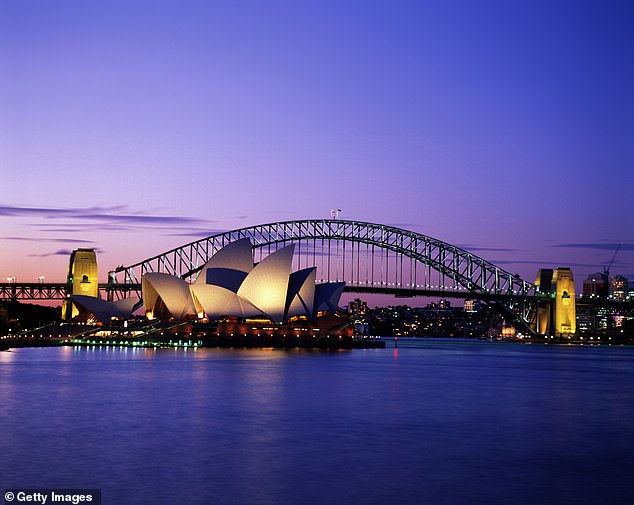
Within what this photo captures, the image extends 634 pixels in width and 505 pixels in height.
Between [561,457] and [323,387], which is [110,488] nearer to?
[561,457]

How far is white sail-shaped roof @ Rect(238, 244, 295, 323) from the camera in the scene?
90938 mm

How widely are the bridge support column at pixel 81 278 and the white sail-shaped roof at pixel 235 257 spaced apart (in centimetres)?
2402

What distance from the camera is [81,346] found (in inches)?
3671

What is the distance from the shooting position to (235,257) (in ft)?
307

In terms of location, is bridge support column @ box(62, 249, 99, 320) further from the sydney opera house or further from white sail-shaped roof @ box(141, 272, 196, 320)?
white sail-shaped roof @ box(141, 272, 196, 320)

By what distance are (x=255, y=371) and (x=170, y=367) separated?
6.64 metres

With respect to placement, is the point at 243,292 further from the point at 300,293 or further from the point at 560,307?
Answer: the point at 560,307

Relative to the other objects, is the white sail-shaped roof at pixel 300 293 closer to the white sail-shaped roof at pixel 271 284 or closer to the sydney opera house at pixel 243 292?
the sydney opera house at pixel 243 292

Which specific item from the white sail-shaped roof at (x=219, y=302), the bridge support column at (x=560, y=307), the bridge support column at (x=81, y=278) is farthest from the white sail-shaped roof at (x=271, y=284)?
the bridge support column at (x=560, y=307)

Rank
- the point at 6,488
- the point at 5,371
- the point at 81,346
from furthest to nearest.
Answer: the point at 81,346
the point at 5,371
the point at 6,488

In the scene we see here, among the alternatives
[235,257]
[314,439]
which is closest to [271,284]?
[235,257]

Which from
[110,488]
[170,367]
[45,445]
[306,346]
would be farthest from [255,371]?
[306,346]

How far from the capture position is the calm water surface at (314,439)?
1852cm

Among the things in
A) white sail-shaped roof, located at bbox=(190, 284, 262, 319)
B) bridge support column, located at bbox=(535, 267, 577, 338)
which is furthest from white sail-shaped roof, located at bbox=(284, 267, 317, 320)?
bridge support column, located at bbox=(535, 267, 577, 338)
